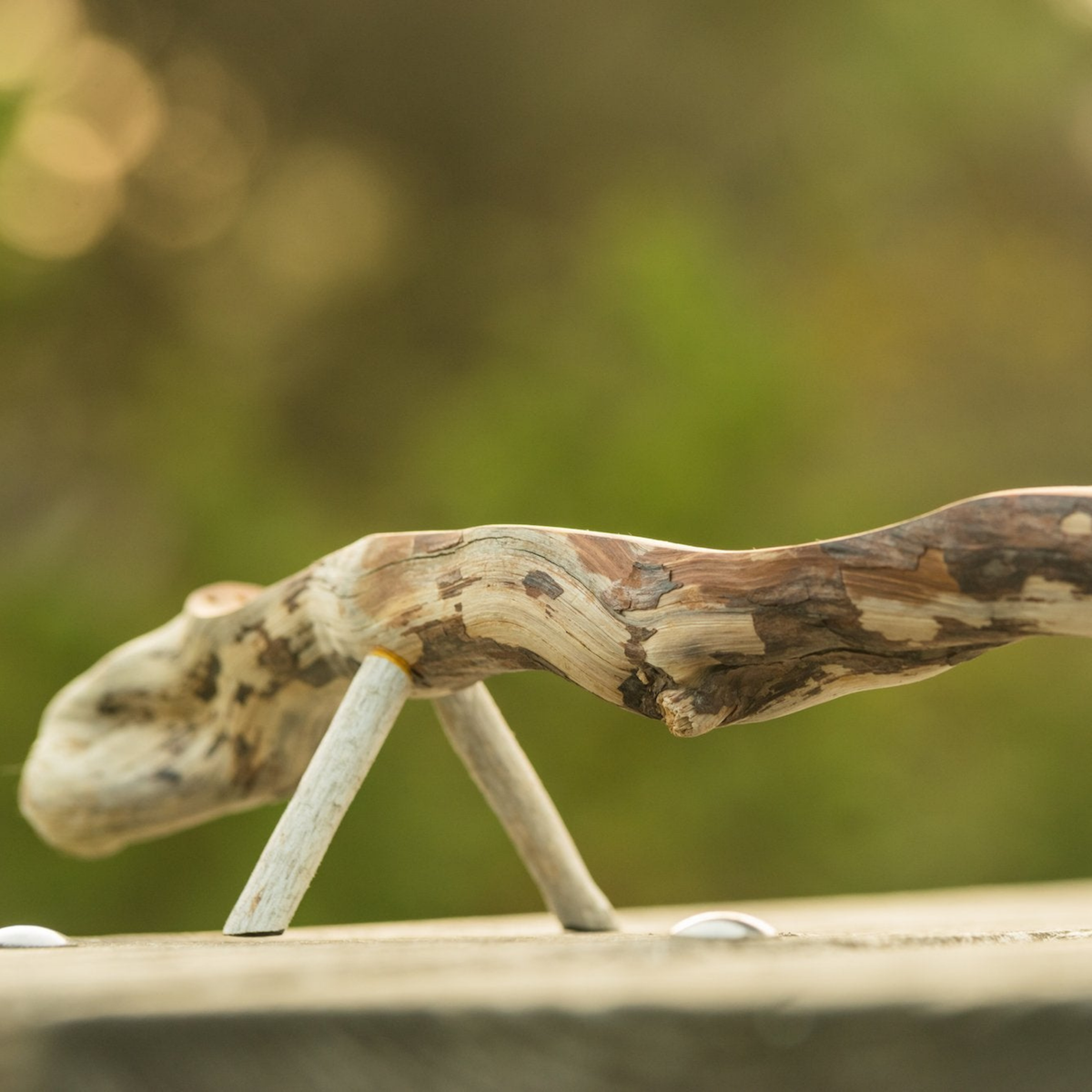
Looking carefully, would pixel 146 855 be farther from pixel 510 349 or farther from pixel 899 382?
pixel 899 382

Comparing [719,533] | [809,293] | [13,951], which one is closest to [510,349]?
[719,533]

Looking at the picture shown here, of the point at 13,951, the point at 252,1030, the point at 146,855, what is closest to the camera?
the point at 252,1030

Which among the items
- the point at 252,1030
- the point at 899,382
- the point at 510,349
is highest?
the point at 252,1030

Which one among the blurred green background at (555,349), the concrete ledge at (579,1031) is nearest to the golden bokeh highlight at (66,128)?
the blurred green background at (555,349)

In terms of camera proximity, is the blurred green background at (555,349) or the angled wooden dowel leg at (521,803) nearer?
the angled wooden dowel leg at (521,803)

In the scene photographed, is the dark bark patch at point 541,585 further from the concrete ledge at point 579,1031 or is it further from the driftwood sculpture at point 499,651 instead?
the concrete ledge at point 579,1031

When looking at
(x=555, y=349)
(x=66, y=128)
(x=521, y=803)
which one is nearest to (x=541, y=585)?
(x=521, y=803)

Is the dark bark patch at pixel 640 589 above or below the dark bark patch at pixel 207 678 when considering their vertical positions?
above
